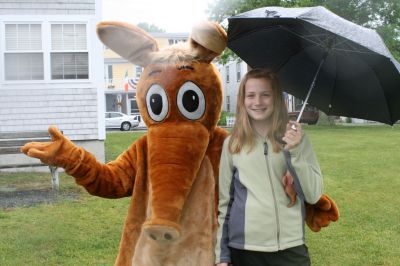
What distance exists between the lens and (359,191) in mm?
8180

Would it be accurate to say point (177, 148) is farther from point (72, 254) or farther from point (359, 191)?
point (359, 191)

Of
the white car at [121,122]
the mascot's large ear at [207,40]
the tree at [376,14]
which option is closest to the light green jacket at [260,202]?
the mascot's large ear at [207,40]

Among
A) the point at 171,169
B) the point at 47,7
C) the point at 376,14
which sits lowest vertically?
the point at 171,169

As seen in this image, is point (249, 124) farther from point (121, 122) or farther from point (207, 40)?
point (121, 122)

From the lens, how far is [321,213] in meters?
2.84

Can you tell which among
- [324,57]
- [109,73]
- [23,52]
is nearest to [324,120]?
[109,73]

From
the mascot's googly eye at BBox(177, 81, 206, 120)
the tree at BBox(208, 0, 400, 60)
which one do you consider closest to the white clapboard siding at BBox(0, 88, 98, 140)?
the mascot's googly eye at BBox(177, 81, 206, 120)

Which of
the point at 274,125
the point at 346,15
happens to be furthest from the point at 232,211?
the point at 346,15

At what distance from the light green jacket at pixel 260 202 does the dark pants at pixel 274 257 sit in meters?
0.04

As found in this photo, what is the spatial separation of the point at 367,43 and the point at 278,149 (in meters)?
0.65

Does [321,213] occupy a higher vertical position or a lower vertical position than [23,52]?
lower

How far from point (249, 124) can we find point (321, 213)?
687mm

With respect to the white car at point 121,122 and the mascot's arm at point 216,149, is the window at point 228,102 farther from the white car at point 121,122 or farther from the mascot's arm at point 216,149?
the mascot's arm at point 216,149

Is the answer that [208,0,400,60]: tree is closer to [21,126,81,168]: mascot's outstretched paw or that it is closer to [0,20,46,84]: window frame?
[0,20,46,84]: window frame
